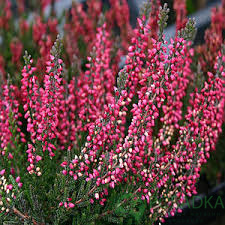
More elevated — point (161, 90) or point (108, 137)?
point (161, 90)

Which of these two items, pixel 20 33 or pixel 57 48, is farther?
pixel 20 33

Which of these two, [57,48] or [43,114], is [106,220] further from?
[57,48]

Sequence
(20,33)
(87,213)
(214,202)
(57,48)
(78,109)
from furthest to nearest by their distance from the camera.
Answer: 1. (20,33)
2. (214,202)
3. (78,109)
4. (87,213)
5. (57,48)

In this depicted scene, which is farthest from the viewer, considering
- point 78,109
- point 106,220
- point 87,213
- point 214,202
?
point 214,202

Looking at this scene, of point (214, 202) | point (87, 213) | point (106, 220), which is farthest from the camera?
point (214, 202)

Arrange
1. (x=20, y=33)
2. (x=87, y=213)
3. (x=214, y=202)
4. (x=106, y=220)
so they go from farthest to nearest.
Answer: (x=20, y=33)
(x=214, y=202)
(x=106, y=220)
(x=87, y=213)

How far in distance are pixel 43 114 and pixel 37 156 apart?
0.43ft

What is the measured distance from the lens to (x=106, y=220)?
43.1 inches

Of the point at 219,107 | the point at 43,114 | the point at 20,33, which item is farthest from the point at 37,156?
the point at 20,33

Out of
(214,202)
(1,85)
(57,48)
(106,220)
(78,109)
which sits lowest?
(214,202)

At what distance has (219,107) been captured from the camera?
3.75 feet

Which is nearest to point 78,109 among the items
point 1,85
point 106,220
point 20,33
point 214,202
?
point 1,85

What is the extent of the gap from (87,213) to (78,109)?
16.4 inches

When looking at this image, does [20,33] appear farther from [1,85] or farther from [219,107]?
[219,107]
